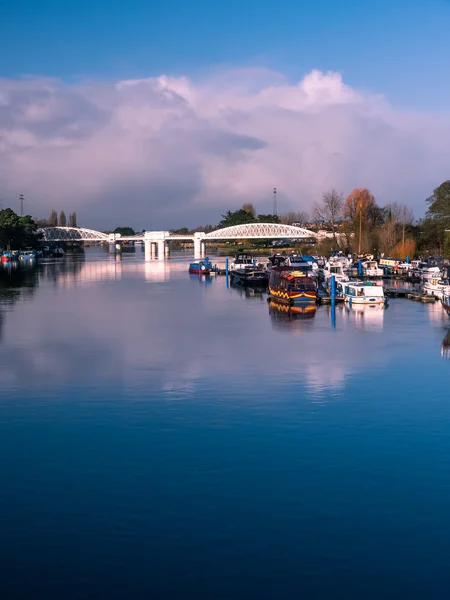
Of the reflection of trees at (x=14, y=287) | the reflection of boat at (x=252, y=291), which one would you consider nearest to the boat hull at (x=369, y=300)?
the reflection of boat at (x=252, y=291)

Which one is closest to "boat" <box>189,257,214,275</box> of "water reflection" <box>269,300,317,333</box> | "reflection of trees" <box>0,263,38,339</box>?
"reflection of trees" <box>0,263,38,339</box>

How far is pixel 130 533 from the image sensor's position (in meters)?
15.7

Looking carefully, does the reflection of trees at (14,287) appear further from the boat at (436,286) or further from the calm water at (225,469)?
the boat at (436,286)

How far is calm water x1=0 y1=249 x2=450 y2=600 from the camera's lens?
46.1ft

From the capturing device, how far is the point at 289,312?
55.8 meters

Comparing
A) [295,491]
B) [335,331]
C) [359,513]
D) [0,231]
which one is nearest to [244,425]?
[295,491]

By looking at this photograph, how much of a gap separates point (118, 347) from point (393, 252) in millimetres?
75608

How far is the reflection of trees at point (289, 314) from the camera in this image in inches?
1940

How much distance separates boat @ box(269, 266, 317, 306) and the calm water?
17.2m

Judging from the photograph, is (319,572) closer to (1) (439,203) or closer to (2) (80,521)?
(2) (80,521)

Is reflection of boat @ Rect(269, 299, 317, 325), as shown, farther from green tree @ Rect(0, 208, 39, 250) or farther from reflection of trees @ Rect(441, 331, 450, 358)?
green tree @ Rect(0, 208, 39, 250)

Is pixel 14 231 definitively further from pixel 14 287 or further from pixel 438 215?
pixel 438 215

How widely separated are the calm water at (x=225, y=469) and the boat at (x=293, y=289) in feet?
56.3

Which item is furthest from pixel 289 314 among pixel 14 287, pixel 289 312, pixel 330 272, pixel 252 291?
pixel 14 287
